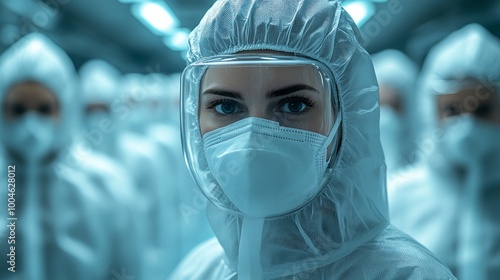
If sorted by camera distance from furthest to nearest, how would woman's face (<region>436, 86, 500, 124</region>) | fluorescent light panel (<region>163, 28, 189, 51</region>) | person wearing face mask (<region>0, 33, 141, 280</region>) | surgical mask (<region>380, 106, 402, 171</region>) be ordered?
surgical mask (<region>380, 106, 402, 171</region>)
fluorescent light panel (<region>163, 28, 189, 51</region>)
person wearing face mask (<region>0, 33, 141, 280</region>)
woman's face (<region>436, 86, 500, 124</region>)

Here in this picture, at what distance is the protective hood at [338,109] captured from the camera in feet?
3.63

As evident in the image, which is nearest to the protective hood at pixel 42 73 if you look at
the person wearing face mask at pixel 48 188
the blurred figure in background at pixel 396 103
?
the person wearing face mask at pixel 48 188

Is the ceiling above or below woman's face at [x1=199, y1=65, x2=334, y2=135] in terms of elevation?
above

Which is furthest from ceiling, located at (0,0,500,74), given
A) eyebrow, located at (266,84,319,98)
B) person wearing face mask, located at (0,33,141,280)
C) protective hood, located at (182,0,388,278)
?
eyebrow, located at (266,84,319,98)

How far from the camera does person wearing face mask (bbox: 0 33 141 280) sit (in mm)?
2369

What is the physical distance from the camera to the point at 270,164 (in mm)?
1064

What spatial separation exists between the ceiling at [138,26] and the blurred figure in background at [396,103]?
12 cm

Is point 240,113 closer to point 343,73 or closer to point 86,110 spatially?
point 343,73

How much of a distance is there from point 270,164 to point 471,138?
4.11ft

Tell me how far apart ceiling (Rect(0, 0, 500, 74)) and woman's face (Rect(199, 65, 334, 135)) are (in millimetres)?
1272

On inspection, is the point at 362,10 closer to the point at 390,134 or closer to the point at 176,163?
the point at 390,134

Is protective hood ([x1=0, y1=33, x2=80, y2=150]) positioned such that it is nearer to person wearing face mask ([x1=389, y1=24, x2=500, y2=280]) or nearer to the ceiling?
the ceiling

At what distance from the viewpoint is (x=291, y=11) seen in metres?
1.12

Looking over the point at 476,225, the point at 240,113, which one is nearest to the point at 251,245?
the point at 240,113
